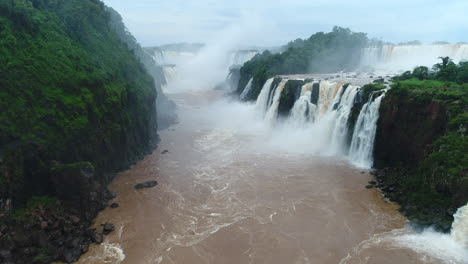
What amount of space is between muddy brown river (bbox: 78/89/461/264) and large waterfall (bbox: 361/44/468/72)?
30.4 metres

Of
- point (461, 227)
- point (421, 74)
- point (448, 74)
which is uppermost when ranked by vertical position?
point (448, 74)

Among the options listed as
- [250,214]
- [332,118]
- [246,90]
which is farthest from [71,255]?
[246,90]

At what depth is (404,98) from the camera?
23.4 metres

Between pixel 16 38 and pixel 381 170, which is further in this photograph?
pixel 381 170

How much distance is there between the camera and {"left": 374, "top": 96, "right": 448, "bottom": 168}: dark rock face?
20938mm

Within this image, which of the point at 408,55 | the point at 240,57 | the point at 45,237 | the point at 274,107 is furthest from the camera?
the point at 240,57

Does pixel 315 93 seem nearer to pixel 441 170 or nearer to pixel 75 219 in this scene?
pixel 441 170

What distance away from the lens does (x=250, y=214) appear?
1903 centimetres

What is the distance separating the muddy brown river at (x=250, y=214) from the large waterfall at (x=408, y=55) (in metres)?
30.4

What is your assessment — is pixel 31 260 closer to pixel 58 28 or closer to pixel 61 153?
pixel 61 153

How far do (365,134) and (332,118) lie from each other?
480cm

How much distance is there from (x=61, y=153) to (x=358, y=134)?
22.3m

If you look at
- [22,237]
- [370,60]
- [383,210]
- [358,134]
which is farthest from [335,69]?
[22,237]

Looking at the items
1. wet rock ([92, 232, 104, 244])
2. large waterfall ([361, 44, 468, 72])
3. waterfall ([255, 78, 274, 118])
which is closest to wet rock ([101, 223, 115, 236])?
wet rock ([92, 232, 104, 244])
